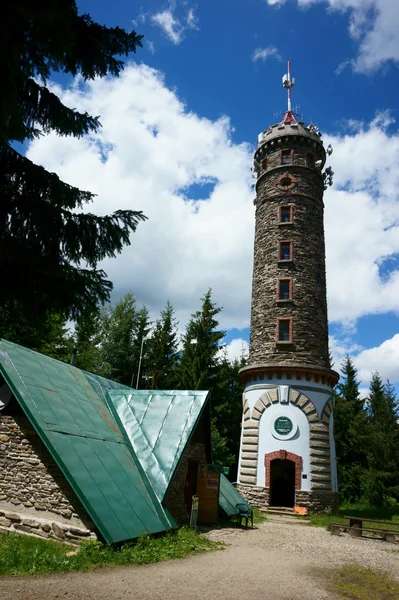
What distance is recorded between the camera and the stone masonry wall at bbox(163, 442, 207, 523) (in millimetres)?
12024

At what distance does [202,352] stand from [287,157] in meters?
15.2

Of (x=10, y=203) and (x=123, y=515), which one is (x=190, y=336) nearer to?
(x=123, y=515)

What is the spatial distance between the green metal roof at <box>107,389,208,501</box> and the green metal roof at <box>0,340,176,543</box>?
1.13 ft

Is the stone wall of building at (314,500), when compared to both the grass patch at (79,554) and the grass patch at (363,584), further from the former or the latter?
the grass patch at (79,554)

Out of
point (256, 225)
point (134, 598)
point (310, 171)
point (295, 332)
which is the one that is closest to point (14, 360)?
point (134, 598)

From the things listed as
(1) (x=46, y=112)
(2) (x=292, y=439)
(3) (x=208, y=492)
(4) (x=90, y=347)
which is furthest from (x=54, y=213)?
(4) (x=90, y=347)

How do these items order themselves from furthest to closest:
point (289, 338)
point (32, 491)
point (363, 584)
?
point (289, 338) < point (32, 491) < point (363, 584)

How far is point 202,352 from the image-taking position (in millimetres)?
33188

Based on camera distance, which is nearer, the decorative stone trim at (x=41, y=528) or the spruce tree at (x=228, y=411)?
Answer: the decorative stone trim at (x=41, y=528)

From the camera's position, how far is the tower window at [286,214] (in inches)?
947

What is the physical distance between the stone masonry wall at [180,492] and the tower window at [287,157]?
57.4 ft

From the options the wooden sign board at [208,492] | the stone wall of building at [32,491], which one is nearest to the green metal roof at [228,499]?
the wooden sign board at [208,492]

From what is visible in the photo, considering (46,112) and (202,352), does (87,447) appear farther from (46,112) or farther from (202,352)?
(202,352)

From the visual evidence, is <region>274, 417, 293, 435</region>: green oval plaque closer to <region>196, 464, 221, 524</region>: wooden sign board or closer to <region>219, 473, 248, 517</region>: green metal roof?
<region>219, 473, 248, 517</region>: green metal roof
